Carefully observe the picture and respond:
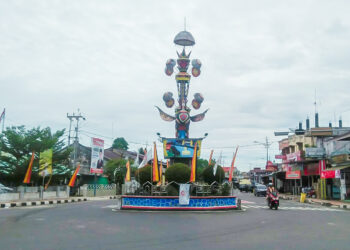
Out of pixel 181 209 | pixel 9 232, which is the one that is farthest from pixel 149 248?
pixel 181 209

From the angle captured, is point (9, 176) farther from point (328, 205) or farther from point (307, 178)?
point (307, 178)

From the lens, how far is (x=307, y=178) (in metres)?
46.1

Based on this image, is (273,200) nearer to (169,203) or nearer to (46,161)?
(169,203)

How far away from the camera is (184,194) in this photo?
19312 millimetres

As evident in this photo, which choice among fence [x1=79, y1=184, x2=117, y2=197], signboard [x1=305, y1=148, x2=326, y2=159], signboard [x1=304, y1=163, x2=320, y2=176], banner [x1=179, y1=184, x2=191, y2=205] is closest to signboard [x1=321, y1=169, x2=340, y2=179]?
signboard [x1=305, y1=148, x2=326, y2=159]

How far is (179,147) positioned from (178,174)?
43.3 feet

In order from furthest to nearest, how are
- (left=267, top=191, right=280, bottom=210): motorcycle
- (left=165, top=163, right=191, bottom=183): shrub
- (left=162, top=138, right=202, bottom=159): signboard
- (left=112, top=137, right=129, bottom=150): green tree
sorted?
(left=112, top=137, right=129, bottom=150): green tree → (left=162, top=138, right=202, bottom=159): signboard → (left=267, top=191, right=280, bottom=210): motorcycle → (left=165, top=163, right=191, bottom=183): shrub

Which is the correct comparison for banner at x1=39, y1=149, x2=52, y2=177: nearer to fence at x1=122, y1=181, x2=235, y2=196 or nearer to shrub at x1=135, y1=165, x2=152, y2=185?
fence at x1=122, y1=181, x2=235, y2=196

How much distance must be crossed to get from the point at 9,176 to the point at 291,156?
31365 mm

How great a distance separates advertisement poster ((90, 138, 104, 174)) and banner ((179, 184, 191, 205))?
68.3 feet

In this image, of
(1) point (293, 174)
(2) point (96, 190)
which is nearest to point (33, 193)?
(2) point (96, 190)

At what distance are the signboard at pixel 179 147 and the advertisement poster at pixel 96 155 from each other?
707 centimetres

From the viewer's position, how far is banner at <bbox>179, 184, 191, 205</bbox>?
757 inches

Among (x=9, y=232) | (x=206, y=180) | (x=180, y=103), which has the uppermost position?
(x=180, y=103)
